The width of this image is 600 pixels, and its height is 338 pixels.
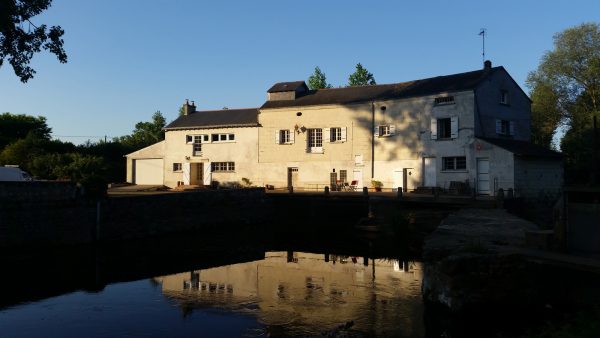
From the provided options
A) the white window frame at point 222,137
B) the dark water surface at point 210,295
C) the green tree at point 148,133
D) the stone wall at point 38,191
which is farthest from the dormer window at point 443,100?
the green tree at point 148,133

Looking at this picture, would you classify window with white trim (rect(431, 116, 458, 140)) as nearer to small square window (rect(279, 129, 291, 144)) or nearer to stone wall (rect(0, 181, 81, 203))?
small square window (rect(279, 129, 291, 144))

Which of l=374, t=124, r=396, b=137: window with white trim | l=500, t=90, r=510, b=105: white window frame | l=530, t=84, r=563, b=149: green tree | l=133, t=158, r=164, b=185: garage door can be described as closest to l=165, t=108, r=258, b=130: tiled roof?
l=133, t=158, r=164, b=185: garage door

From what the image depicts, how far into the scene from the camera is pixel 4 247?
17.4 m

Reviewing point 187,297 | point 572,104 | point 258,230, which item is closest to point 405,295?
point 187,297

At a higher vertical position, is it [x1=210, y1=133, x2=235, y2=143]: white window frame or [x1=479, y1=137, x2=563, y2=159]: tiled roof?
[x1=210, y1=133, x2=235, y2=143]: white window frame

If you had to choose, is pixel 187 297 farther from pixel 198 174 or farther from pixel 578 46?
pixel 578 46

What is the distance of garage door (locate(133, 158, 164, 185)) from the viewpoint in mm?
40156

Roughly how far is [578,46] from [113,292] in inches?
1696

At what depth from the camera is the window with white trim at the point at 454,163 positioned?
28.4 m

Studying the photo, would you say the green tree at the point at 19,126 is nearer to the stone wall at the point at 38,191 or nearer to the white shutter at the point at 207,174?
the white shutter at the point at 207,174

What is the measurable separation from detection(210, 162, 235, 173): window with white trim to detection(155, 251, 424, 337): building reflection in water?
780 inches

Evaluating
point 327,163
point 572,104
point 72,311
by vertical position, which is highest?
point 572,104

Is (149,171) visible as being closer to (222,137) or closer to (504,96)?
(222,137)

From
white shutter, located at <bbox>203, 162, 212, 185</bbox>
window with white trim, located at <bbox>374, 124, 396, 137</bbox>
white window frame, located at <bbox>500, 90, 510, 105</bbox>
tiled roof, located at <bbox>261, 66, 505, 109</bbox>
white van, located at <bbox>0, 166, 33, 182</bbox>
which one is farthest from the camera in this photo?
white shutter, located at <bbox>203, 162, 212, 185</bbox>
